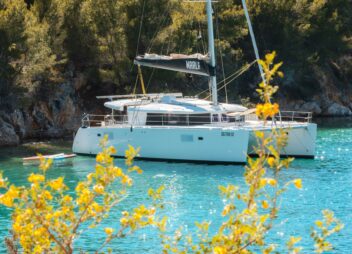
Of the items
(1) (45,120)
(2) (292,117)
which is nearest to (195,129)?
(2) (292,117)

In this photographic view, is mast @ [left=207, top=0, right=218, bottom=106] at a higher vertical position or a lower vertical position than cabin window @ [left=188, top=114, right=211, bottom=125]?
higher

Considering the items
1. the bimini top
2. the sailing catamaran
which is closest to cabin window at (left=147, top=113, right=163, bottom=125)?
the sailing catamaran

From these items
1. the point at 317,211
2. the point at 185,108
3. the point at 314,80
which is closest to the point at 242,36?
the point at 314,80

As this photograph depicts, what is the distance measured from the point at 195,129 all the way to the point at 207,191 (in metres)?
6.24

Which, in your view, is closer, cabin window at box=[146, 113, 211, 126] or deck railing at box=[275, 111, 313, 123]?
cabin window at box=[146, 113, 211, 126]

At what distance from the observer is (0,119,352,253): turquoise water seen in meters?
19.2

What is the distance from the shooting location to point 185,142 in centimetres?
3219

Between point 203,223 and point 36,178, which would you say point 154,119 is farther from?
point 36,178

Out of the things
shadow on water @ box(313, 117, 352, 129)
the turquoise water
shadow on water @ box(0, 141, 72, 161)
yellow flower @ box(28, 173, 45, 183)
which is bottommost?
the turquoise water

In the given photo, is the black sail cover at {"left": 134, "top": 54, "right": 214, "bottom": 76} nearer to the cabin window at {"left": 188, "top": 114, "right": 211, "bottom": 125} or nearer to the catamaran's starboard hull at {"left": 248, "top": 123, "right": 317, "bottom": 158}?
the cabin window at {"left": 188, "top": 114, "right": 211, "bottom": 125}

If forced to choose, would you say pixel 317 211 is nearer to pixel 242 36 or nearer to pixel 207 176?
pixel 207 176

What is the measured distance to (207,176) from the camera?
94.6 ft

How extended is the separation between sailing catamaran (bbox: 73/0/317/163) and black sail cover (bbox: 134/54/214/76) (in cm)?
5

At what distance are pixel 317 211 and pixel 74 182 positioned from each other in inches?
386
